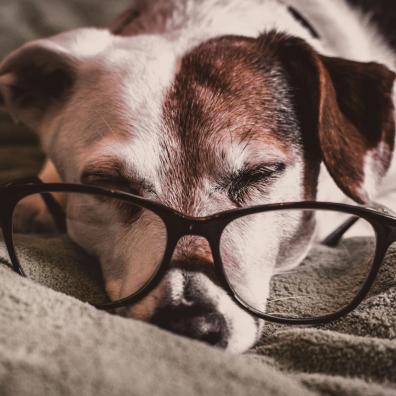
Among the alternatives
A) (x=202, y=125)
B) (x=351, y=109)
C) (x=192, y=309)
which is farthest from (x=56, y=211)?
(x=351, y=109)

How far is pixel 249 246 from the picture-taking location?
41.6 inches

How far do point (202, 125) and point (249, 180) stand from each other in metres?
0.14

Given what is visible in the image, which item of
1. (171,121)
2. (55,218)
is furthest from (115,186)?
(55,218)

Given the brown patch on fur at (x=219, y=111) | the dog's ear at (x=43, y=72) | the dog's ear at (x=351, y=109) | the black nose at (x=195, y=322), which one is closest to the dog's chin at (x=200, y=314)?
the black nose at (x=195, y=322)

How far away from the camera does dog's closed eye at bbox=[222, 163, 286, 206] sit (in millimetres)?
1078

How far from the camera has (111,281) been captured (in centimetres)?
106

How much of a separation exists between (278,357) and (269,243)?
13.7 inches

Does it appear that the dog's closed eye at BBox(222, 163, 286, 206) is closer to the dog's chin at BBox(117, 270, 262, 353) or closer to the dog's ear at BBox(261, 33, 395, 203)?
the dog's ear at BBox(261, 33, 395, 203)

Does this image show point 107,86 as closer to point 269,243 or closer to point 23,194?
point 23,194

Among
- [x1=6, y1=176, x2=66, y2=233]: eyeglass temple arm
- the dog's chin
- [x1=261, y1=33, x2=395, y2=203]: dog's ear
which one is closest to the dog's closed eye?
[x1=261, y1=33, x2=395, y2=203]: dog's ear

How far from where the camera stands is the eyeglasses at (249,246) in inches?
37.1

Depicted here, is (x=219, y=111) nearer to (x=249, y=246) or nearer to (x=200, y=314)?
(x=249, y=246)

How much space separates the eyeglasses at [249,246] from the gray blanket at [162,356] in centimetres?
5

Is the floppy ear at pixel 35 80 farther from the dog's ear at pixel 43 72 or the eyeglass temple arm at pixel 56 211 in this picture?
the eyeglass temple arm at pixel 56 211
